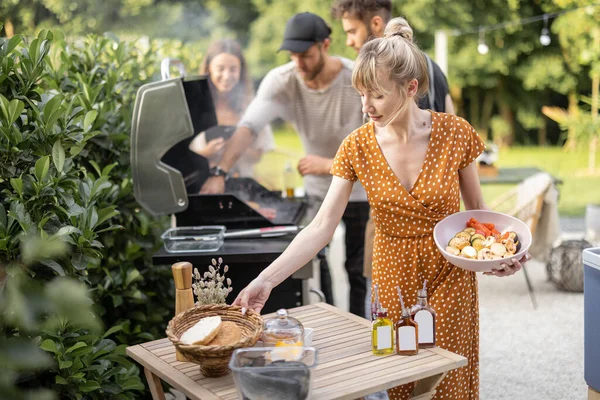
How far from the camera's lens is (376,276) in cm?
233

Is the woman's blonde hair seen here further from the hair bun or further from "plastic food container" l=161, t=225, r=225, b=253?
"plastic food container" l=161, t=225, r=225, b=253

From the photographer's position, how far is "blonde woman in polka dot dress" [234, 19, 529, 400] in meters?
2.14

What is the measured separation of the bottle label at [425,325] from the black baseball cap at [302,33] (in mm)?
2021

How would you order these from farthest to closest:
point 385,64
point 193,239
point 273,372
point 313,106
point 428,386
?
point 313,106 → point 193,239 → point 385,64 → point 428,386 → point 273,372

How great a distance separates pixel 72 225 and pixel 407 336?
113cm

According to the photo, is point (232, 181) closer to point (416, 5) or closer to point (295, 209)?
point (295, 209)

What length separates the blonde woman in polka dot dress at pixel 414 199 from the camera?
2.14 metres

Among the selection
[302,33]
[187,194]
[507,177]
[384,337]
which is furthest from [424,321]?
[507,177]

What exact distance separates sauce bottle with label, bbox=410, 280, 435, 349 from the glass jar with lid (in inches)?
13.0

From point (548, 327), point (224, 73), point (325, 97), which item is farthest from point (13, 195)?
point (548, 327)

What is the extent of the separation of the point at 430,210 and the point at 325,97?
1754mm

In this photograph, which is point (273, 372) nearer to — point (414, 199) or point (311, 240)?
point (311, 240)

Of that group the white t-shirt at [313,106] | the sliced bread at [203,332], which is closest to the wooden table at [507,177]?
the white t-shirt at [313,106]

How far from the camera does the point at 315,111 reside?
3867 mm
